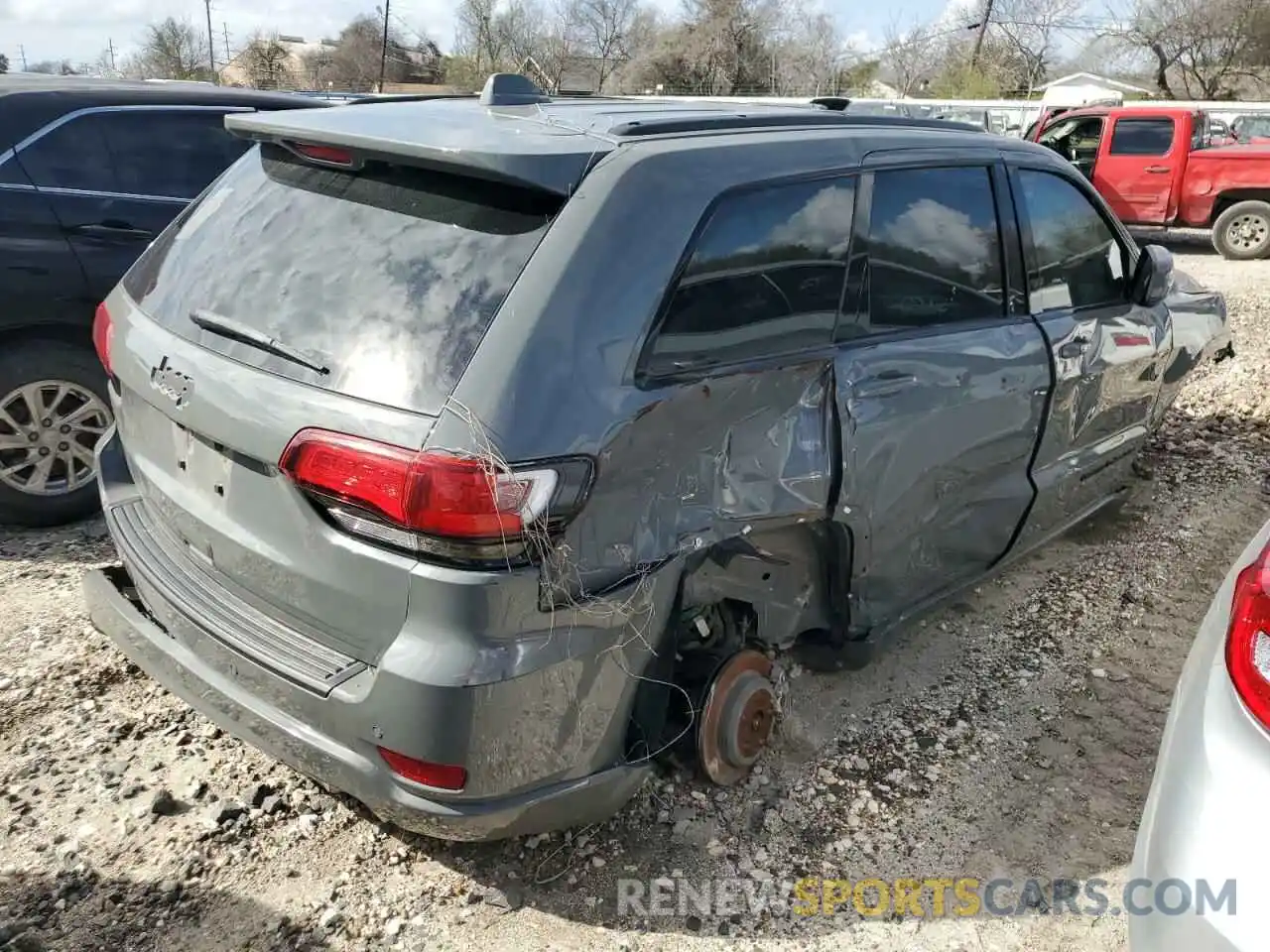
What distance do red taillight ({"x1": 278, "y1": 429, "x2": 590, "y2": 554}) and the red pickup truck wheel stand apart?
14.1 m

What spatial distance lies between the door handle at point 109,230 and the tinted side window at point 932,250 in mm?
3195

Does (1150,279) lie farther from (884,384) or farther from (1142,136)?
(1142,136)

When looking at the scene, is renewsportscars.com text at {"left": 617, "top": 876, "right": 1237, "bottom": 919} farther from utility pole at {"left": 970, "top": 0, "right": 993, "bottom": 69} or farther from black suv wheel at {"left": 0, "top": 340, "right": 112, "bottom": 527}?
utility pole at {"left": 970, "top": 0, "right": 993, "bottom": 69}

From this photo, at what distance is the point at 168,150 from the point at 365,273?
115 inches

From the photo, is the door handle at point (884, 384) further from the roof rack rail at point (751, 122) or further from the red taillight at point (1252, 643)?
the red taillight at point (1252, 643)

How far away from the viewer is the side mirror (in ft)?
13.6

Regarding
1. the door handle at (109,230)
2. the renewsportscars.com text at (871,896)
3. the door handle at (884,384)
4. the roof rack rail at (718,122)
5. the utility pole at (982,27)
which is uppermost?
the utility pole at (982,27)

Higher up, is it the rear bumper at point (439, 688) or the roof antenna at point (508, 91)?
the roof antenna at point (508, 91)

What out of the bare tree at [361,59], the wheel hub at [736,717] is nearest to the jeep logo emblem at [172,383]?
the wheel hub at [736,717]

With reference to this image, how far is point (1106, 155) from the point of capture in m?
14.2

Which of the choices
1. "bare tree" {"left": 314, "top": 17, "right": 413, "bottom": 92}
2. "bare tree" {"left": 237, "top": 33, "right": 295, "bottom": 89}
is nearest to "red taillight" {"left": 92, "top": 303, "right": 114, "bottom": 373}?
"bare tree" {"left": 237, "top": 33, "right": 295, "bottom": 89}

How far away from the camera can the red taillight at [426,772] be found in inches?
82.4

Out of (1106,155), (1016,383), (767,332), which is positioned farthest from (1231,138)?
(767,332)

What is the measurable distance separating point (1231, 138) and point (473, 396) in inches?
661
